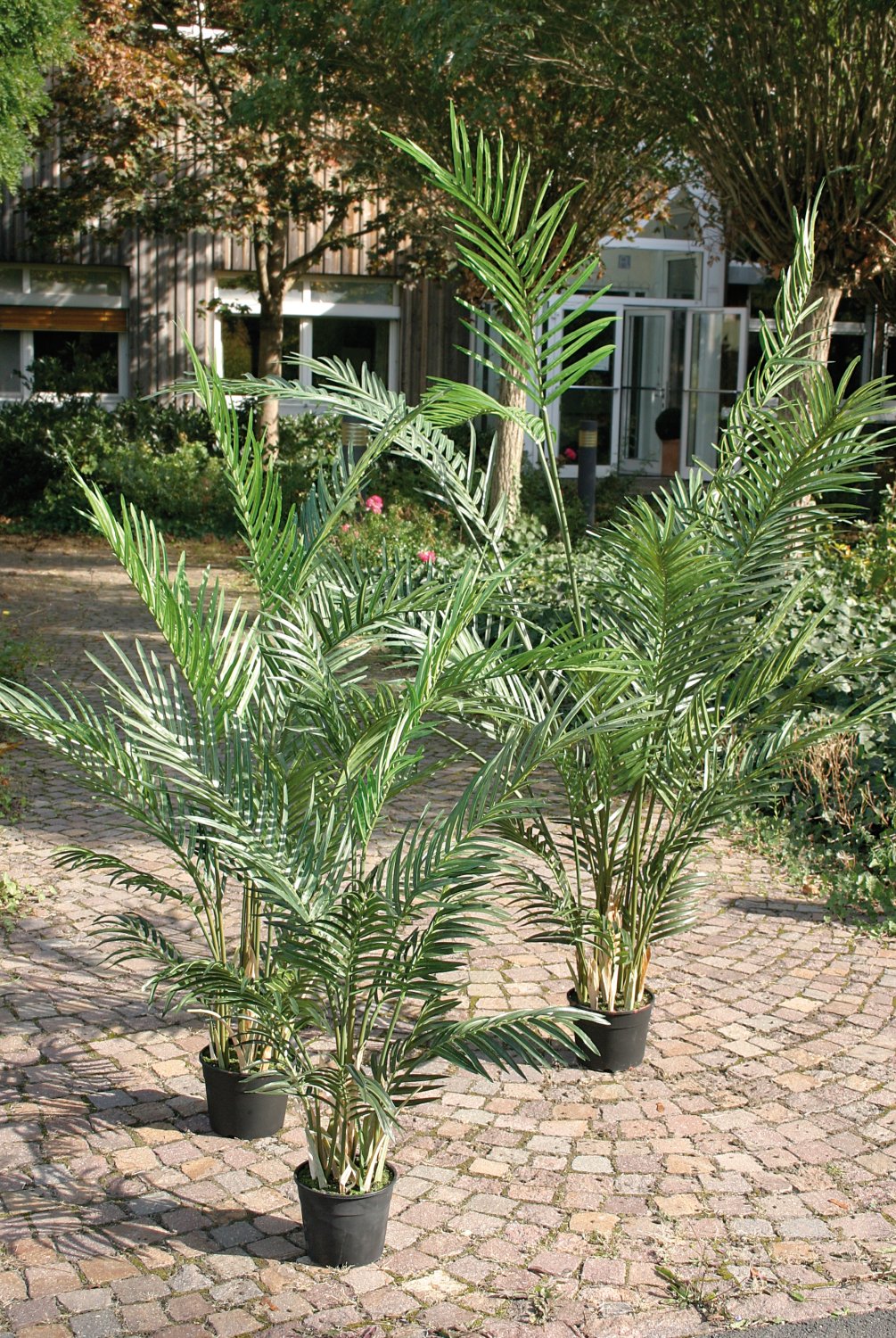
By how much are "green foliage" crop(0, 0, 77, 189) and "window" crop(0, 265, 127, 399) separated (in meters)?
10.3

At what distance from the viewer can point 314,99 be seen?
11.4 metres

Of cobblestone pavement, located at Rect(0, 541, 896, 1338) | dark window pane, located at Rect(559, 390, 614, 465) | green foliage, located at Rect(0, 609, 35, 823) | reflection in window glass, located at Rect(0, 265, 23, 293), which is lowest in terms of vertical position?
cobblestone pavement, located at Rect(0, 541, 896, 1338)

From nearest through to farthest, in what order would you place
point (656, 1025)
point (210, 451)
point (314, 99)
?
point (656, 1025) < point (314, 99) < point (210, 451)

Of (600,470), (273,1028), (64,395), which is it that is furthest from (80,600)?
(600,470)

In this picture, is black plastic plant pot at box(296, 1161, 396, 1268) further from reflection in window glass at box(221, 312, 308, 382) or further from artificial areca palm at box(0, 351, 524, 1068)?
reflection in window glass at box(221, 312, 308, 382)

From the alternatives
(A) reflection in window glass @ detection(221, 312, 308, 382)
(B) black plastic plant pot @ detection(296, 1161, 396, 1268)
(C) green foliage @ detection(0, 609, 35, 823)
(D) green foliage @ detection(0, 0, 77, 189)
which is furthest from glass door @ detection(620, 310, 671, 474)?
(B) black plastic plant pot @ detection(296, 1161, 396, 1268)

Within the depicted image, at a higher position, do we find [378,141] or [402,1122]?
[378,141]

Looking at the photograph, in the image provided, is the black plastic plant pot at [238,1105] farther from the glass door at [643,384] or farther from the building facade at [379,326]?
the glass door at [643,384]

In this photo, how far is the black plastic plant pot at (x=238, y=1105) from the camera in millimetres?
3654

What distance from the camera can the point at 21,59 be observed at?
9008 millimetres

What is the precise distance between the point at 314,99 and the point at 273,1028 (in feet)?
32.9

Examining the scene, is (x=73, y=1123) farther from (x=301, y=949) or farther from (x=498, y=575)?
(x=498, y=575)

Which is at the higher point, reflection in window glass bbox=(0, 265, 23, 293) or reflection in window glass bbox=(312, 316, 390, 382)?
reflection in window glass bbox=(0, 265, 23, 293)

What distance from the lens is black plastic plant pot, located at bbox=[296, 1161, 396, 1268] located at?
10.1ft
